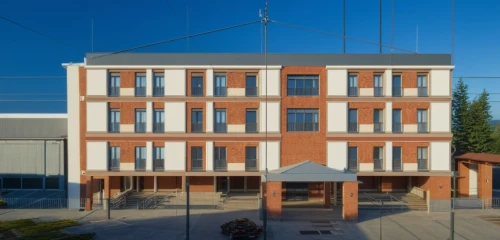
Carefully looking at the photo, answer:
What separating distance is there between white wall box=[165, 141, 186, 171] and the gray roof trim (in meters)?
7.63

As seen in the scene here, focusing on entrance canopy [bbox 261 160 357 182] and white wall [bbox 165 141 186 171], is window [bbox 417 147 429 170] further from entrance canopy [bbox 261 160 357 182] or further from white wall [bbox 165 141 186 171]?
white wall [bbox 165 141 186 171]

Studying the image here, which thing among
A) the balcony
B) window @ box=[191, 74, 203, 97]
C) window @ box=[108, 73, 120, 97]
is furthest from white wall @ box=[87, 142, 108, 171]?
the balcony

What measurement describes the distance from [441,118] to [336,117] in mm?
9804

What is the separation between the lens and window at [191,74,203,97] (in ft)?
98.1

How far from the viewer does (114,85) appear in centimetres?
2994

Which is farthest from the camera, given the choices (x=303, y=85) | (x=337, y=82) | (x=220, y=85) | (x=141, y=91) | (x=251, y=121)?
(x=303, y=85)

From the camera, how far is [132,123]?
29.8 m

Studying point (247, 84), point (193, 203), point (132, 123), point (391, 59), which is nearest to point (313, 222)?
point (193, 203)

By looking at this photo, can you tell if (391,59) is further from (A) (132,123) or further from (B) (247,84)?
(A) (132,123)

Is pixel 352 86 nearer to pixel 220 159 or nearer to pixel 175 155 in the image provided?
pixel 220 159

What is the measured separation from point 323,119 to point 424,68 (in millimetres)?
10607

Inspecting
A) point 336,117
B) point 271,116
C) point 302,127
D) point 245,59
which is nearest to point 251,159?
point 271,116

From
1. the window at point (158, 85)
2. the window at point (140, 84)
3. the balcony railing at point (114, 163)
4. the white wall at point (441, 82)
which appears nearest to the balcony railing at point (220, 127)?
the window at point (158, 85)

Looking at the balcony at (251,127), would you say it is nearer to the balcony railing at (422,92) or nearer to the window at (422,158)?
the window at (422,158)
